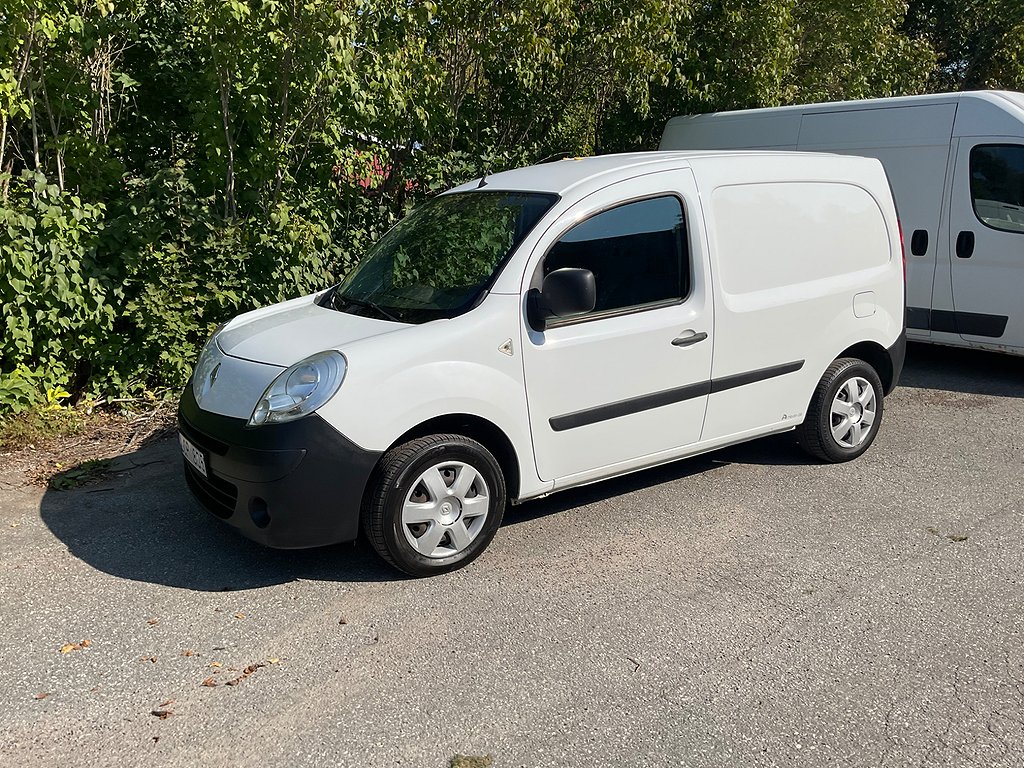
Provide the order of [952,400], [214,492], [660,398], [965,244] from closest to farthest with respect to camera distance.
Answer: [214,492]
[660,398]
[952,400]
[965,244]

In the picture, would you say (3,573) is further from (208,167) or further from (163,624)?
(208,167)

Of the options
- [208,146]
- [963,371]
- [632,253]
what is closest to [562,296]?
[632,253]

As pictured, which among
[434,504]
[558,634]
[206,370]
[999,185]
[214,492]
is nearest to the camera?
[558,634]

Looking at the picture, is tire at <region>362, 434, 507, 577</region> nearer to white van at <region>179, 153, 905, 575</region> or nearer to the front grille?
white van at <region>179, 153, 905, 575</region>

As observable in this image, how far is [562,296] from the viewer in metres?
4.07

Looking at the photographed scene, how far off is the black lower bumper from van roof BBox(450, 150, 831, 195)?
1687 millimetres

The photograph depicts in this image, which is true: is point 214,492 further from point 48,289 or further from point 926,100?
point 926,100

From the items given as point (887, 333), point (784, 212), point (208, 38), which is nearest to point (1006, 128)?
point (887, 333)

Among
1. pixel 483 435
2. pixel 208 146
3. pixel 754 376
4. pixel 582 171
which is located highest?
pixel 208 146

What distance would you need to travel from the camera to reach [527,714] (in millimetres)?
3072

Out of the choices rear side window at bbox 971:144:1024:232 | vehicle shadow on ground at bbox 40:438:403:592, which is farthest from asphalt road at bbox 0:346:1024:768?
rear side window at bbox 971:144:1024:232

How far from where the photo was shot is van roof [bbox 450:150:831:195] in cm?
453

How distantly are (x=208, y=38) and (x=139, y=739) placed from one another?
4.74 m

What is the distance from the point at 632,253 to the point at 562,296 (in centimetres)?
62
